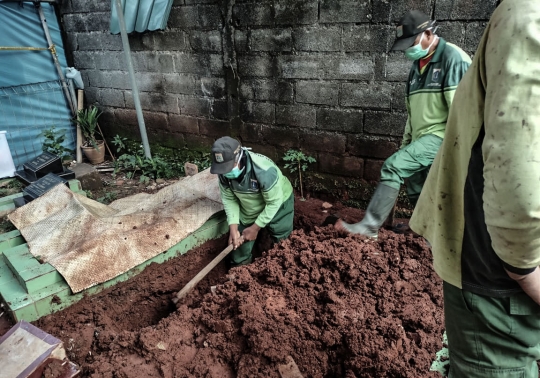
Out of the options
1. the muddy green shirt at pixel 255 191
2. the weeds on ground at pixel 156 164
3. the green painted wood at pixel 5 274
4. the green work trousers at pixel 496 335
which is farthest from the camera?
the weeds on ground at pixel 156 164

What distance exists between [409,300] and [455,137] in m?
1.40

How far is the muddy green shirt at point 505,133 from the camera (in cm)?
88

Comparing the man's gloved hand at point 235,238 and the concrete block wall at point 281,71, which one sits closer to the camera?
the man's gloved hand at point 235,238

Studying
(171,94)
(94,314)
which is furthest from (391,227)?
(171,94)

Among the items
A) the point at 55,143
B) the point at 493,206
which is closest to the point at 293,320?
the point at 493,206

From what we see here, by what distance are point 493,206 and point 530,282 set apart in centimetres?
27

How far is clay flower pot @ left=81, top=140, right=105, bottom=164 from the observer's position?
594 centimetres

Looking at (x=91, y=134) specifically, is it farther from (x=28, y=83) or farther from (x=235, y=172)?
(x=235, y=172)

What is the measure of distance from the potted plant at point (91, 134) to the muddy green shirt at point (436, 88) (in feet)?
15.8

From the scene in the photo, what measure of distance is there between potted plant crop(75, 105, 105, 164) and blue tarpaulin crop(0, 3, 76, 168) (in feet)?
1.32

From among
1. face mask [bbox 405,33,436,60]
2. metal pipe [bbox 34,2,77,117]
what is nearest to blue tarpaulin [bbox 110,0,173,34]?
metal pipe [bbox 34,2,77,117]

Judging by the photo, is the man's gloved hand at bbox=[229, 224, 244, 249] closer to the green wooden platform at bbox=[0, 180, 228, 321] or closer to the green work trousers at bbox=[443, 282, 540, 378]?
the green wooden platform at bbox=[0, 180, 228, 321]

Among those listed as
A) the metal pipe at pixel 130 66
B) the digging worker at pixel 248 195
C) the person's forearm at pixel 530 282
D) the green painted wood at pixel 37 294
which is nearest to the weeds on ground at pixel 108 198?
the metal pipe at pixel 130 66

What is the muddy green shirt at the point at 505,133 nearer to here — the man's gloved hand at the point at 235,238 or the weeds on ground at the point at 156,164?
the man's gloved hand at the point at 235,238
